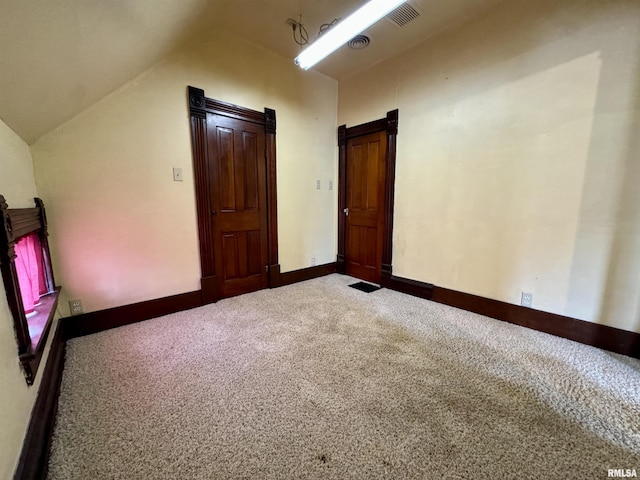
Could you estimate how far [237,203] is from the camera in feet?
9.39

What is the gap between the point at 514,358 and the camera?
1788 millimetres

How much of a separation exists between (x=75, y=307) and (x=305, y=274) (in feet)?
7.63

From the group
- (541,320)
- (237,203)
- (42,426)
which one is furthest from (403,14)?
(42,426)

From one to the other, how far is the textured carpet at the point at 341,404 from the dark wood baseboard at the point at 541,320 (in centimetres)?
11

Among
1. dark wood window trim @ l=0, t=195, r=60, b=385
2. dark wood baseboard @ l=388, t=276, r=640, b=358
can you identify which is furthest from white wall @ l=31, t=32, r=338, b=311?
dark wood baseboard @ l=388, t=276, r=640, b=358

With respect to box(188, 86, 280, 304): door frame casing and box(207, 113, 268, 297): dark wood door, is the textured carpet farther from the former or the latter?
box(207, 113, 268, 297): dark wood door

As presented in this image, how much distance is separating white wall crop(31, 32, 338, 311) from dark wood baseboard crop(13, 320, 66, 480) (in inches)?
29.7

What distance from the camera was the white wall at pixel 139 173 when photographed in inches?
77.9

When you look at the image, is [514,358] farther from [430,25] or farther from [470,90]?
[430,25]

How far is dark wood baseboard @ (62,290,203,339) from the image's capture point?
2.07m

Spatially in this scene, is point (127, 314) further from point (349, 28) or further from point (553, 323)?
point (553, 323)

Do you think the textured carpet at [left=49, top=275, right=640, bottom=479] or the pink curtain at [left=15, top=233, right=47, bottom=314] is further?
the pink curtain at [left=15, top=233, right=47, bottom=314]

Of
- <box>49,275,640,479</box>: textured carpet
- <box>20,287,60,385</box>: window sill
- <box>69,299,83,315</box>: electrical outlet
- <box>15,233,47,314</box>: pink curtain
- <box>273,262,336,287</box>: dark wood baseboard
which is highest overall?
<box>15,233,47,314</box>: pink curtain

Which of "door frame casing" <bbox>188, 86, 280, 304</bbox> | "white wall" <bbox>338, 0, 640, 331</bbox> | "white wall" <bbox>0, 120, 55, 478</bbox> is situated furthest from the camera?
"door frame casing" <bbox>188, 86, 280, 304</bbox>
